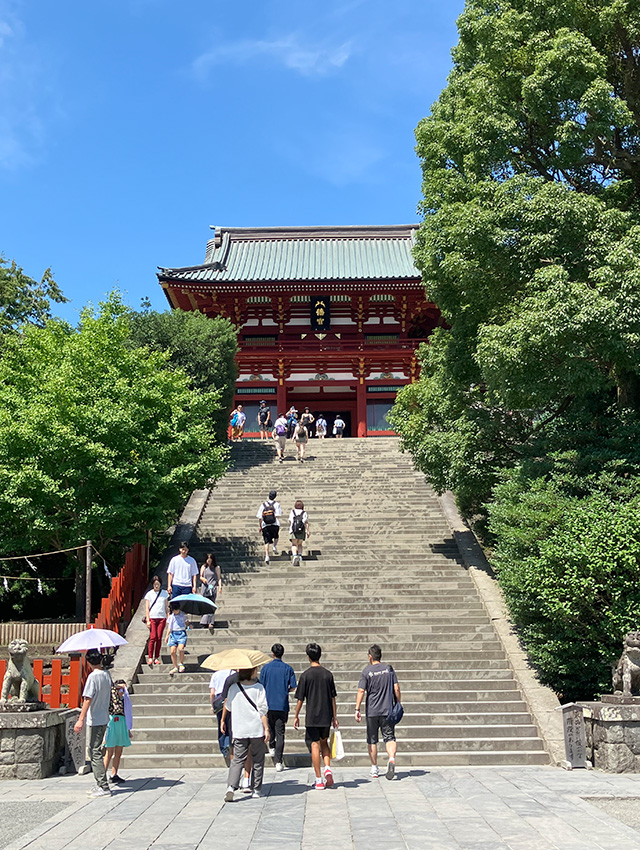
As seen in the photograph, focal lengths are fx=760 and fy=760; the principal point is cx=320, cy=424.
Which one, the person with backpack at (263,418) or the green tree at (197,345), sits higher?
the green tree at (197,345)

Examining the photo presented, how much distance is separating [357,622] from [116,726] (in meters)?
5.54

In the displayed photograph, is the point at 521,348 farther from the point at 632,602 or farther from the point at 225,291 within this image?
the point at 225,291

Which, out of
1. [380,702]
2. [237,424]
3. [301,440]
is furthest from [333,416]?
[380,702]

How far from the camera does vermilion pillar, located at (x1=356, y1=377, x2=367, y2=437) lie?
2897cm

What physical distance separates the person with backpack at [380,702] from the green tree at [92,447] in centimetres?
722

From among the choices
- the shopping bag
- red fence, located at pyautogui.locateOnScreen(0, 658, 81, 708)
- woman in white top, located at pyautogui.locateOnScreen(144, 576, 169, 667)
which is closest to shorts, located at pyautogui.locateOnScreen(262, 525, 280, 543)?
woman in white top, located at pyautogui.locateOnScreen(144, 576, 169, 667)

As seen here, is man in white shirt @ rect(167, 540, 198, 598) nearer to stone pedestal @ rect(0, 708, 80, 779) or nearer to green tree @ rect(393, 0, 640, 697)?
stone pedestal @ rect(0, 708, 80, 779)

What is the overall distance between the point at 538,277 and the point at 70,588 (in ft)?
39.2

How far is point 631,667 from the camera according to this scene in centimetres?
851

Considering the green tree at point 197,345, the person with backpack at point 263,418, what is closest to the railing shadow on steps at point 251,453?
the green tree at point 197,345

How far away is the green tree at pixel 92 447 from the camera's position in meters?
13.8

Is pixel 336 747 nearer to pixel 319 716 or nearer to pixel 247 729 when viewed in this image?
pixel 319 716

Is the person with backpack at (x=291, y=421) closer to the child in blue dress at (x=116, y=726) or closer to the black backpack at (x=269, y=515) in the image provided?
the black backpack at (x=269, y=515)

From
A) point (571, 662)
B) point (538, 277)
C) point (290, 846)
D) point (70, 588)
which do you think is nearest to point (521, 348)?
point (538, 277)
